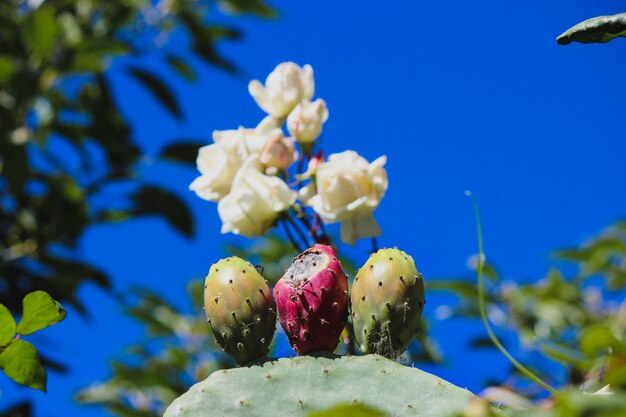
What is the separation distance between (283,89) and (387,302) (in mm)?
585

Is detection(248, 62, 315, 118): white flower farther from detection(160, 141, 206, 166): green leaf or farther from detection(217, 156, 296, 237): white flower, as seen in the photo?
detection(160, 141, 206, 166): green leaf

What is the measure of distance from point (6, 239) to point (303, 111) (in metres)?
1.74

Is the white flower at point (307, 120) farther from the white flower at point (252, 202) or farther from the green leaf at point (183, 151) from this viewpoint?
the green leaf at point (183, 151)

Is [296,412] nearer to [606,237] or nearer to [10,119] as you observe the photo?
[10,119]

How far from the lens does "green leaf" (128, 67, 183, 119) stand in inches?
134

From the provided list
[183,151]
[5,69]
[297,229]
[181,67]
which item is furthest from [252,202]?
[181,67]

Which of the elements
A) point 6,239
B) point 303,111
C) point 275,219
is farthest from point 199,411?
point 6,239

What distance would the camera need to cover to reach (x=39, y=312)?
98 cm

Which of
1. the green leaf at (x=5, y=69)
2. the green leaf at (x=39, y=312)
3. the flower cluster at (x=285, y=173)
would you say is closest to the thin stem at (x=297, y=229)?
the flower cluster at (x=285, y=173)

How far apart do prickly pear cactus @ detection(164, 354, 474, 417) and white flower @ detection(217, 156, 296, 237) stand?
38 centimetres

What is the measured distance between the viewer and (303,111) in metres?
1.50

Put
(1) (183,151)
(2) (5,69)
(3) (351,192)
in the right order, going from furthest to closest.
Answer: (1) (183,151) → (2) (5,69) → (3) (351,192)

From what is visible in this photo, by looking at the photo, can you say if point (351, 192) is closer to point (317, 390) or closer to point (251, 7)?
point (317, 390)

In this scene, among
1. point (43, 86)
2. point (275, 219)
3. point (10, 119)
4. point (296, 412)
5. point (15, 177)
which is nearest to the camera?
point (296, 412)
